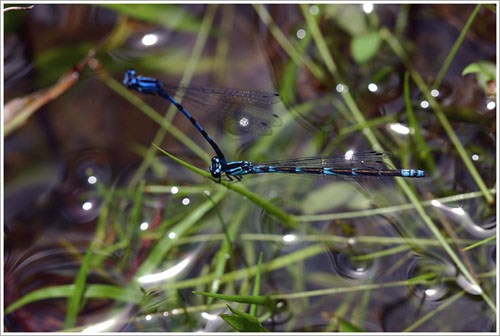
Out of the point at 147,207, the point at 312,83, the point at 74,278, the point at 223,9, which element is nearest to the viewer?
the point at 74,278

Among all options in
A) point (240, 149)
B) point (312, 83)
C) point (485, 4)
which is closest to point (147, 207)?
point (240, 149)

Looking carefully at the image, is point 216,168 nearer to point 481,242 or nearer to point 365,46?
point 365,46

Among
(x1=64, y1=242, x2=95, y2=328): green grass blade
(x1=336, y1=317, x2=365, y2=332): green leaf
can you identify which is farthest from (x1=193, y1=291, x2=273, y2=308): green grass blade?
(x1=64, y1=242, x2=95, y2=328): green grass blade

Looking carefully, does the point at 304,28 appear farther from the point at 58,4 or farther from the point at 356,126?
the point at 58,4

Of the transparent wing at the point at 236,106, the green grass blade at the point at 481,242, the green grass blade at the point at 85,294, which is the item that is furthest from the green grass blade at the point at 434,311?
the green grass blade at the point at 85,294

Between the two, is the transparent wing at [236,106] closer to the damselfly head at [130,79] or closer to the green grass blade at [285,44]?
the damselfly head at [130,79]

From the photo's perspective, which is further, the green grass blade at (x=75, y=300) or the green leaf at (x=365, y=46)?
the green leaf at (x=365, y=46)
